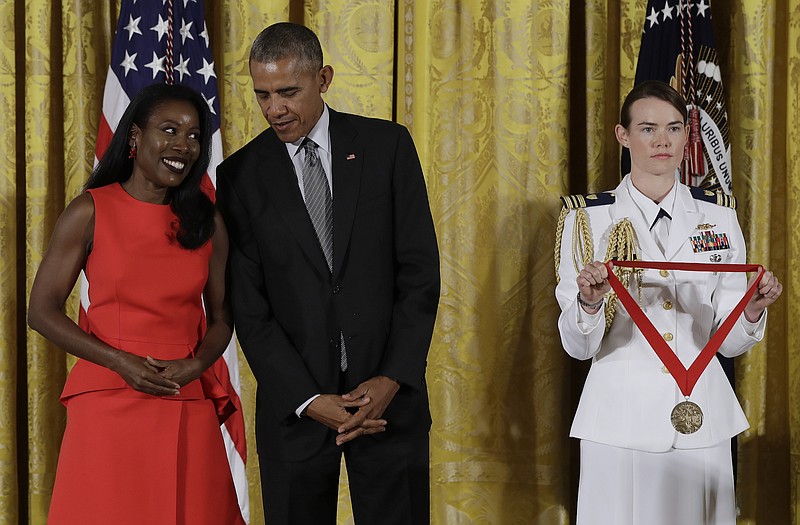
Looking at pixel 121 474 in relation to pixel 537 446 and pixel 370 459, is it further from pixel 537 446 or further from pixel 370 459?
pixel 537 446

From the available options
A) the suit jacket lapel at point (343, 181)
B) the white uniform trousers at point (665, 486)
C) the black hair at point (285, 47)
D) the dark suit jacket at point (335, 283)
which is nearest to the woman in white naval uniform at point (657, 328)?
the white uniform trousers at point (665, 486)

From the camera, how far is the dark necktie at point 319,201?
7.24ft

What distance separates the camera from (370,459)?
2.20m

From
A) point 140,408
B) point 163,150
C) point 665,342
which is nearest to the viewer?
point 140,408

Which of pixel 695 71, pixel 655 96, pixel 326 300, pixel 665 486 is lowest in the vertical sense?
pixel 665 486

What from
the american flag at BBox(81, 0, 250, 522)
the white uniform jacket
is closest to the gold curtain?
the american flag at BBox(81, 0, 250, 522)

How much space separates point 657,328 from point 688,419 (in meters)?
0.25

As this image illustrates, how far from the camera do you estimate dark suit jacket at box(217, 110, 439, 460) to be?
85.7 inches

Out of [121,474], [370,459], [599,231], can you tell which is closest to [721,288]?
[599,231]

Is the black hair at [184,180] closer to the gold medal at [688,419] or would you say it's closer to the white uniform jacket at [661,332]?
the white uniform jacket at [661,332]

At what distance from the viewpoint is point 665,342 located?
2.31m

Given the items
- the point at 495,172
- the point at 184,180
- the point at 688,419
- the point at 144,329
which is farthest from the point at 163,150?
the point at 495,172

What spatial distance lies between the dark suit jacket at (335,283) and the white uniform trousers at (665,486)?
1.81 ft

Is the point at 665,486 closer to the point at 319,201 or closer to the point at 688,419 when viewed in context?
the point at 688,419
